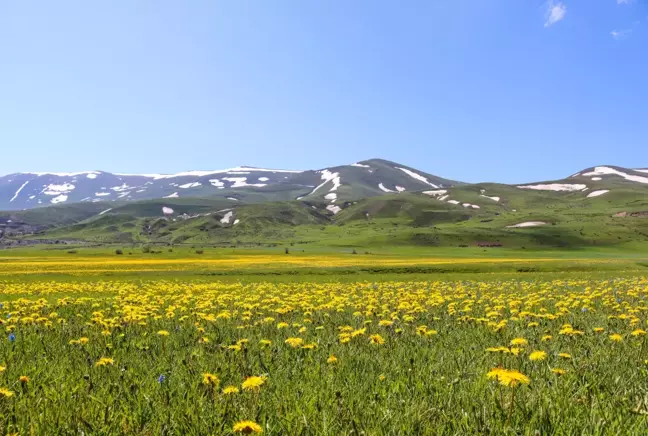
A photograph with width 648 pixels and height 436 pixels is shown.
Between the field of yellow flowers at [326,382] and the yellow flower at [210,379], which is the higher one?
the yellow flower at [210,379]

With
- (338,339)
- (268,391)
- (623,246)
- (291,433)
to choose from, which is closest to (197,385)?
(268,391)

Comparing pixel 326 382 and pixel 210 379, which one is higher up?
pixel 210 379

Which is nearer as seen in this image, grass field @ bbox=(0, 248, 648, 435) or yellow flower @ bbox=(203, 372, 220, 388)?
grass field @ bbox=(0, 248, 648, 435)

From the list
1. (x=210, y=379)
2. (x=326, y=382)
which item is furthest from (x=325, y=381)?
(x=210, y=379)

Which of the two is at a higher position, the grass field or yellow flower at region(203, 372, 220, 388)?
yellow flower at region(203, 372, 220, 388)

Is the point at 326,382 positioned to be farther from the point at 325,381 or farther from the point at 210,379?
the point at 210,379

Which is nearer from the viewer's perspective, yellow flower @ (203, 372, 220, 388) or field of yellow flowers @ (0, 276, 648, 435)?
field of yellow flowers @ (0, 276, 648, 435)

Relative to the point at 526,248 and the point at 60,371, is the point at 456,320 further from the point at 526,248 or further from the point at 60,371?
the point at 526,248

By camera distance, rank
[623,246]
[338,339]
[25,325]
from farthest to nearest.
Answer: [623,246]
[25,325]
[338,339]

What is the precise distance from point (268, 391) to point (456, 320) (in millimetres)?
7309

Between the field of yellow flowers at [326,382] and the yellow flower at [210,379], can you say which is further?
the yellow flower at [210,379]

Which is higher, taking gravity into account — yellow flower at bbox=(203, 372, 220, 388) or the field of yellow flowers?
yellow flower at bbox=(203, 372, 220, 388)

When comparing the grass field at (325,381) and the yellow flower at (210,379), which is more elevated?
the yellow flower at (210,379)

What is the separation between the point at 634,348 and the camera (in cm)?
769
